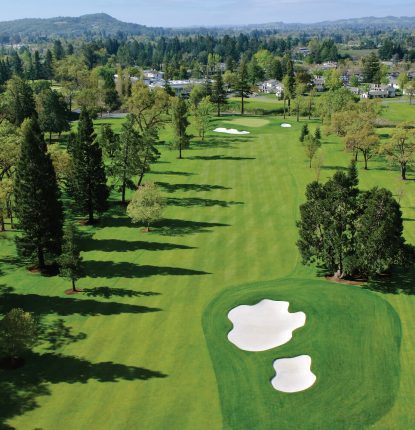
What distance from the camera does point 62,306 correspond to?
143ft

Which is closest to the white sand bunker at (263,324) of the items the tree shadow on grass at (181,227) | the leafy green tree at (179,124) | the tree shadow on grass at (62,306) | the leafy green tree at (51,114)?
the tree shadow on grass at (62,306)

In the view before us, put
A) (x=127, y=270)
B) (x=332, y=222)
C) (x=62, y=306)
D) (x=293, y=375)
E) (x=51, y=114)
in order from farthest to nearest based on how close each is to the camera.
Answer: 1. (x=51, y=114)
2. (x=127, y=270)
3. (x=332, y=222)
4. (x=62, y=306)
5. (x=293, y=375)

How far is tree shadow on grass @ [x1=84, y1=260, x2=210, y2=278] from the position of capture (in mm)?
49969

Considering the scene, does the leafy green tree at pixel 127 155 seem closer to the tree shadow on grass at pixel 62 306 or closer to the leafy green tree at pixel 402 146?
the tree shadow on grass at pixel 62 306

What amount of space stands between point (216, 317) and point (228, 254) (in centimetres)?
1406

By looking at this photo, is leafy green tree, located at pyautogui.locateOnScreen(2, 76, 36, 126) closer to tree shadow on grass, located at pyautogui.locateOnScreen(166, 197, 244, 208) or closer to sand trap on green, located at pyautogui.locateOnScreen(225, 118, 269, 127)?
sand trap on green, located at pyautogui.locateOnScreen(225, 118, 269, 127)

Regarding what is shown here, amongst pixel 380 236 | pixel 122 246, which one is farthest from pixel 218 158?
pixel 380 236

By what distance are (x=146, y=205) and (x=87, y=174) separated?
365 inches

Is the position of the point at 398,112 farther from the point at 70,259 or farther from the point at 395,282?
the point at 70,259

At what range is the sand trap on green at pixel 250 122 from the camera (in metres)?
138

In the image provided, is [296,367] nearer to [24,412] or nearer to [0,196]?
[24,412]

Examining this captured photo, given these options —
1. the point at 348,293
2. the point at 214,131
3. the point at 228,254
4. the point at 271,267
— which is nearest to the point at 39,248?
the point at 228,254

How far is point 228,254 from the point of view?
5503cm

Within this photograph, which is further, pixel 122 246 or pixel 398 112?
pixel 398 112
